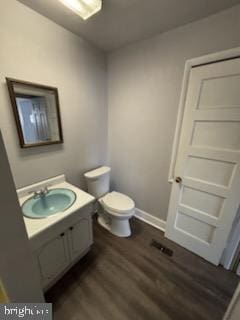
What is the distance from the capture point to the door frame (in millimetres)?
1186

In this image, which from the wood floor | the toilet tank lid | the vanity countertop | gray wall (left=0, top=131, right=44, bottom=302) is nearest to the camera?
gray wall (left=0, top=131, right=44, bottom=302)

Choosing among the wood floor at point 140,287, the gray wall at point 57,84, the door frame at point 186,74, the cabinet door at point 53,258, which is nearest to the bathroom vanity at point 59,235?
the cabinet door at point 53,258

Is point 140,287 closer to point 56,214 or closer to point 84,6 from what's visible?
point 56,214

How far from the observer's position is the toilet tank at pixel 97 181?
6.31 feet

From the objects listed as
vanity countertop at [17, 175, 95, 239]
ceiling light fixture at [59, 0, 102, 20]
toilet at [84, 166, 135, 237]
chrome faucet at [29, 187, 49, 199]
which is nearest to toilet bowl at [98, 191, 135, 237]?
toilet at [84, 166, 135, 237]

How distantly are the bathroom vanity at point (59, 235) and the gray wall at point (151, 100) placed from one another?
91cm

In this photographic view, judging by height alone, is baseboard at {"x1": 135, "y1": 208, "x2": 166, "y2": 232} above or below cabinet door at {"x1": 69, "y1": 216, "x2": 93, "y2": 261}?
below

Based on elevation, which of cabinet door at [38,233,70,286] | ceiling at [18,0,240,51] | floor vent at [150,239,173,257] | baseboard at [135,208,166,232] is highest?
ceiling at [18,0,240,51]

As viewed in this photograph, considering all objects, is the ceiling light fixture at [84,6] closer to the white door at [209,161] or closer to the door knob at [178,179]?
the white door at [209,161]

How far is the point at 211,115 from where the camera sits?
1317mm

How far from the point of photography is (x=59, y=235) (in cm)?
122

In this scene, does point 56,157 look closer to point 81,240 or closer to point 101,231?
point 81,240

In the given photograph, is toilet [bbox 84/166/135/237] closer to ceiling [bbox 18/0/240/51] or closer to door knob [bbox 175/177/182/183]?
door knob [bbox 175/177/182/183]

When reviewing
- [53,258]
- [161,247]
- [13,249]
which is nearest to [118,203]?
Answer: [161,247]
